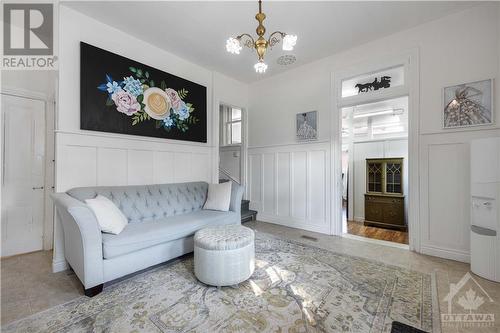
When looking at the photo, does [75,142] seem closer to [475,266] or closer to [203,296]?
[203,296]

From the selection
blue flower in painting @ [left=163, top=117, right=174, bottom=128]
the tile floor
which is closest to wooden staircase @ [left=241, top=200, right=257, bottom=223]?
the tile floor

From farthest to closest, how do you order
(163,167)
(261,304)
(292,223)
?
(292,223) → (163,167) → (261,304)

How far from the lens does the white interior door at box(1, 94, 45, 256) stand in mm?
2834

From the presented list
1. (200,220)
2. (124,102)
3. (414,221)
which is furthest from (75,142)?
(414,221)

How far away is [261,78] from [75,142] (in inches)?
142

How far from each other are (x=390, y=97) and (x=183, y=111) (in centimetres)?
334

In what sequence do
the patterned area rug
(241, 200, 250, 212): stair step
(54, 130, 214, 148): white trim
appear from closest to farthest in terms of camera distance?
1. the patterned area rug
2. (54, 130, 214, 148): white trim
3. (241, 200, 250, 212): stair step

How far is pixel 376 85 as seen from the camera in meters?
3.36

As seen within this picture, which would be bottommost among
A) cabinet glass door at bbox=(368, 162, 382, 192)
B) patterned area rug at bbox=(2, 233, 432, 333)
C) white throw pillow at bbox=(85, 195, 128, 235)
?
patterned area rug at bbox=(2, 233, 432, 333)

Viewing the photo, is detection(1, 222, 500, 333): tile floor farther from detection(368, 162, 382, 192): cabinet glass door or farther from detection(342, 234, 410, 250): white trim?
detection(368, 162, 382, 192): cabinet glass door

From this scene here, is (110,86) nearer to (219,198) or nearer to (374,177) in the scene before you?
(219,198)

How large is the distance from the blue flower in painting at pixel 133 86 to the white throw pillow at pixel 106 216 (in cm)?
165

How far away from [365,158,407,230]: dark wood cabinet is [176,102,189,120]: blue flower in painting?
4.14m

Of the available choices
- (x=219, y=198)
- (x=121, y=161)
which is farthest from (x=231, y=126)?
(x=121, y=161)
